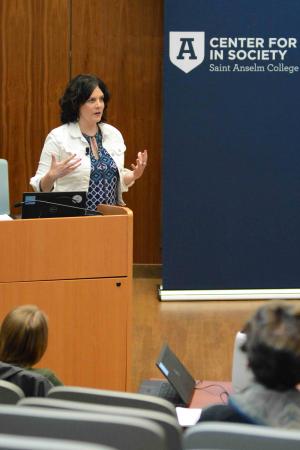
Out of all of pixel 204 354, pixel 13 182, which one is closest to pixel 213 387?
pixel 204 354

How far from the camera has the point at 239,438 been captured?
2.05 meters

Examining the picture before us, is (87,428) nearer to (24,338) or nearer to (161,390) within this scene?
(24,338)

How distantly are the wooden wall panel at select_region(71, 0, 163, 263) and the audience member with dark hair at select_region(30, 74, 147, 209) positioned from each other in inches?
101

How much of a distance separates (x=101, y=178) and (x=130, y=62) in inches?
113

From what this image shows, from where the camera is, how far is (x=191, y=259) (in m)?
7.36

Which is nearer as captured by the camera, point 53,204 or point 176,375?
point 176,375

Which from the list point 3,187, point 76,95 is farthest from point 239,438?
point 3,187

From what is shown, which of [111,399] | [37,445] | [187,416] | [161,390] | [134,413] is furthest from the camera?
[161,390]

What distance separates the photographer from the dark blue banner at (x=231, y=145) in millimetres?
7113

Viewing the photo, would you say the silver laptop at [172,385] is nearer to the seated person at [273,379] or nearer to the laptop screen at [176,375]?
the laptop screen at [176,375]

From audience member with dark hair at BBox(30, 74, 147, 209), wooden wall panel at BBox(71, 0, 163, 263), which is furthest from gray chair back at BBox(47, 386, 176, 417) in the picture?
wooden wall panel at BBox(71, 0, 163, 263)

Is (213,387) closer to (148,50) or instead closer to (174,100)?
(174,100)

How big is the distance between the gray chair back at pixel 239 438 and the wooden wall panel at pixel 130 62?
624cm

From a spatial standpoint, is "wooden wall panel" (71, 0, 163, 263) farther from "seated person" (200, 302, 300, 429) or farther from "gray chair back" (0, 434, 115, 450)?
"gray chair back" (0, 434, 115, 450)
